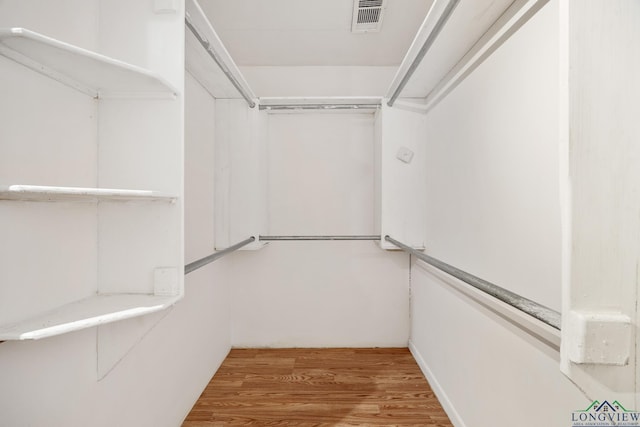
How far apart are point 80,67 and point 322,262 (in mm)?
2114

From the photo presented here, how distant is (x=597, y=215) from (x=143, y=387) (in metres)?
1.74

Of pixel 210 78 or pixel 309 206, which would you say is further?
pixel 309 206

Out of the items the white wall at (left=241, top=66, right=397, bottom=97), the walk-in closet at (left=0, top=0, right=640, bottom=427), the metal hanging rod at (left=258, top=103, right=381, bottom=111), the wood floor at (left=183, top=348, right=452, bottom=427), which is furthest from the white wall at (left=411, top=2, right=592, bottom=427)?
the white wall at (left=241, top=66, right=397, bottom=97)

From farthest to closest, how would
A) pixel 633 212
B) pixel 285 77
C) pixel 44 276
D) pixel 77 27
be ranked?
pixel 285 77 → pixel 77 27 → pixel 44 276 → pixel 633 212

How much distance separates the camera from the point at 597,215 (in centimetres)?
67

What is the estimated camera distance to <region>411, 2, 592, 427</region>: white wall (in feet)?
3.61

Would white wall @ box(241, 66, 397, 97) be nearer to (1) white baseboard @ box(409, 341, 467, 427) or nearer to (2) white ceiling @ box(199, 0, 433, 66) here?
(2) white ceiling @ box(199, 0, 433, 66)

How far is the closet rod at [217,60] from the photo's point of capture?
1404 mm

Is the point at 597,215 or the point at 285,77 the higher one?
the point at 285,77

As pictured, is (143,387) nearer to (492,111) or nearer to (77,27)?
(77,27)

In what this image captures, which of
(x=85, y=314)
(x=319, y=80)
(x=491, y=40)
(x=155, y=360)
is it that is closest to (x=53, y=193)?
(x=85, y=314)

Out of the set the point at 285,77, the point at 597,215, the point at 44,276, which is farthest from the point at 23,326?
the point at 285,77

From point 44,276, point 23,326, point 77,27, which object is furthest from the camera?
point 77,27

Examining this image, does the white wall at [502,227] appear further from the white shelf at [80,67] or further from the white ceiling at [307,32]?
the white shelf at [80,67]
